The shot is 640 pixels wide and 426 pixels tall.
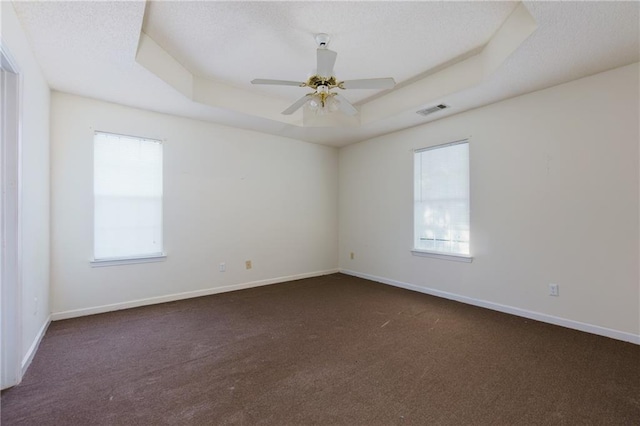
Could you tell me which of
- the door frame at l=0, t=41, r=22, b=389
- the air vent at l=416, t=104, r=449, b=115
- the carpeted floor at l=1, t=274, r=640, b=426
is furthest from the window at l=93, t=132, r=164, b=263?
the air vent at l=416, t=104, r=449, b=115

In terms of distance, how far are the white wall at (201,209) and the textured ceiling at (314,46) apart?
378 mm

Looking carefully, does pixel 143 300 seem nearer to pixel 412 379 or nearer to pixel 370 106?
pixel 412 379

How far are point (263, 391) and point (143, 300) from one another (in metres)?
2.61

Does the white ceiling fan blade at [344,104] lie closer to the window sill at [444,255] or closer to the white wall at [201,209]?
the white wall at [201,209]

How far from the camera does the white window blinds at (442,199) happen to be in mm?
3996

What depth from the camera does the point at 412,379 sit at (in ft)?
6.94

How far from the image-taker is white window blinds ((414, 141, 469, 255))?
400 cm

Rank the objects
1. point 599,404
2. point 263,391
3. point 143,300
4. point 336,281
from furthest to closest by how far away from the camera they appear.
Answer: point 336,281 → point 143,300 → point 263,391 → point 599,404

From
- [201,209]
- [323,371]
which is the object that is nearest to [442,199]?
[323,371]

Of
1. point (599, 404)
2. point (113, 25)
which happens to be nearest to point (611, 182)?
point (599, 404)

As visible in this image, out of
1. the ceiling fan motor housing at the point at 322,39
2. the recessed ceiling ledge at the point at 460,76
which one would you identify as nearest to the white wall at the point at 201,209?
the recessed ceiling ledge at the point at 460,76

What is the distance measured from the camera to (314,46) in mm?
2908

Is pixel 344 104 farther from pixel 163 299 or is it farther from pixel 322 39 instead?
pixel 163 299

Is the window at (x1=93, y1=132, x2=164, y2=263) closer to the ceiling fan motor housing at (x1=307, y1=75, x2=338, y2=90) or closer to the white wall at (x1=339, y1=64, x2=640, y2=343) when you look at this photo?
the ceiling fan motor housing at (x1=307, y1=75, x2=338, y2=90)
